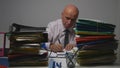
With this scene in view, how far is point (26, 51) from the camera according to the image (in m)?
1.08

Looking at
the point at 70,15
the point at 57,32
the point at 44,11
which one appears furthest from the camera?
the point at 44,11

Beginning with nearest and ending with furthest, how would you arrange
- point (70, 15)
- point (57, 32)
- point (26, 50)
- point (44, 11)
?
point (26, 50)
point (70, 15)
point (57, 32)
point (44, 11)

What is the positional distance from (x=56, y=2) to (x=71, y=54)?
1.57 metres

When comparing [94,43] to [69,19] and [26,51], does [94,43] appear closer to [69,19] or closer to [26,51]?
[26,51]

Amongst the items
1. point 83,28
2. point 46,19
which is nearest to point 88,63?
point 83,28

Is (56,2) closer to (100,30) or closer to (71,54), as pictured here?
(100,30)

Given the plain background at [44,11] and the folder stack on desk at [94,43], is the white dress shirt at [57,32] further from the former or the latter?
the folder stack on desk at [94,43]

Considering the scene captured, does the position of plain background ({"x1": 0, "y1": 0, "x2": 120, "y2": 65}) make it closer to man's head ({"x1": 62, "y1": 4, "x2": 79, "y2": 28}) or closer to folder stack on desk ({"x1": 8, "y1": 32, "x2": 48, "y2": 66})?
man's head ({"x1": 62, "y1": 4, "x2": 79, "y2": 28})

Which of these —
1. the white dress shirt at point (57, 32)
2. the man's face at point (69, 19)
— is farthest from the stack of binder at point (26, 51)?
the man's face at point (69, 19)

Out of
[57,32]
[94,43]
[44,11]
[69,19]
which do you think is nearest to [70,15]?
[69,19]

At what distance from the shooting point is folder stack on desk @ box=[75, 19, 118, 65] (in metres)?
1.11

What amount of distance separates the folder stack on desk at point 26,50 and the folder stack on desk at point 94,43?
0.20m

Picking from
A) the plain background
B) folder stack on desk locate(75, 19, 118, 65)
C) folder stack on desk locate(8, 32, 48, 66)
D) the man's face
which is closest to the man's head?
the man's face

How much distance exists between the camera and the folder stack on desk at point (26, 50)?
42.3 inches
